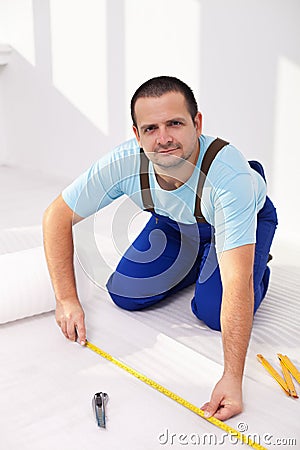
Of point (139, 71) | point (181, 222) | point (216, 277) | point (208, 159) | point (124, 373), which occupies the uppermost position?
point (139, 71)

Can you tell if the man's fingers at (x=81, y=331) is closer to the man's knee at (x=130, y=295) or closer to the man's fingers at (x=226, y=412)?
the man's knee at (x=130, y=295)

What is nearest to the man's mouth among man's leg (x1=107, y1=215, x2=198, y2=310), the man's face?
the man's face

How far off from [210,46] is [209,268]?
5.13 ft

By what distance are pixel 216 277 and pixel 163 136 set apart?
1.84 feet

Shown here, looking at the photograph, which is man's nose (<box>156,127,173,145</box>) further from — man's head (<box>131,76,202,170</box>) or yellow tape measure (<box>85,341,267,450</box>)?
yellow tape measure (<box>85,341,267,450</box>)

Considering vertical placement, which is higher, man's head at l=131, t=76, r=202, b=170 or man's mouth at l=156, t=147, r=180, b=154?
man's head at l=131, t=76, r=202, b=170

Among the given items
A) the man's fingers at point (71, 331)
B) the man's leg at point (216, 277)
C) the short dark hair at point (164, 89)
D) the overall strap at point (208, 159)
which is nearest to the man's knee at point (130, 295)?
the man's leg at point (216, 277)

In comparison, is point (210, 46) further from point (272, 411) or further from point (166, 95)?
point (272, 411)

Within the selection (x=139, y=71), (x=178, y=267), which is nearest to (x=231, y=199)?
(x=178, y=267)

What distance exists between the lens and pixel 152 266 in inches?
85.0

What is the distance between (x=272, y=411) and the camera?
1511 mm

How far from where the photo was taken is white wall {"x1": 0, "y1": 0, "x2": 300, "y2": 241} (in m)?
2.97

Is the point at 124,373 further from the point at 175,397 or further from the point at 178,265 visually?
the point at 178,265

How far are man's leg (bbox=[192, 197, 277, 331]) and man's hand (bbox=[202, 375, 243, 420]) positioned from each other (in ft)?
1.48
